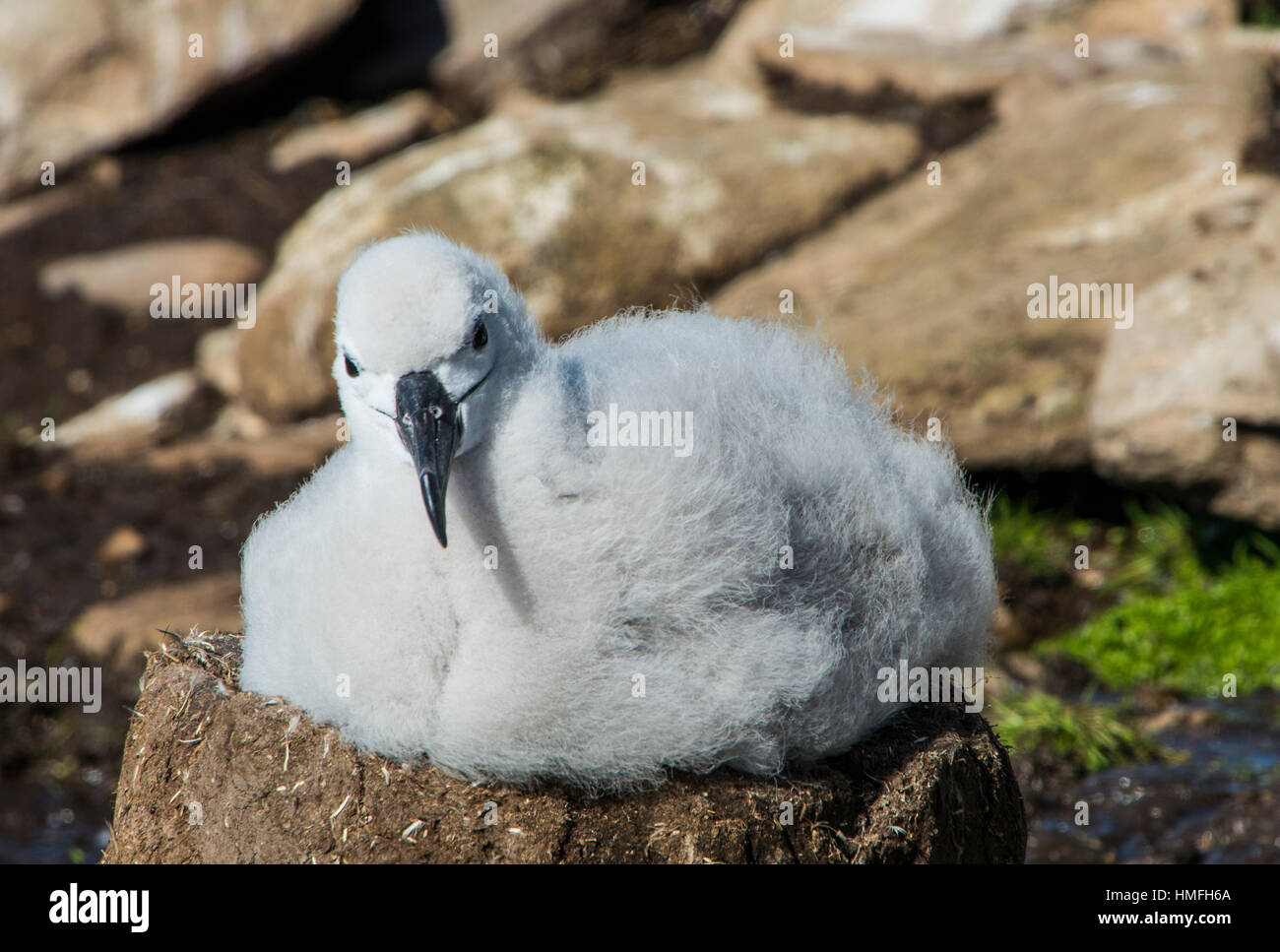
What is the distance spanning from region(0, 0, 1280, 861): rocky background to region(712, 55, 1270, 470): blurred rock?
0.02 meters

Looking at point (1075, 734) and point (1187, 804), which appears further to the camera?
point (1075, 734)

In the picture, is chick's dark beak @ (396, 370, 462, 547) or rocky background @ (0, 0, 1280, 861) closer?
chick's dark beak @ (396, 370, 462, 547)

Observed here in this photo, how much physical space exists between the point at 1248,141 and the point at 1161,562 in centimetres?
252

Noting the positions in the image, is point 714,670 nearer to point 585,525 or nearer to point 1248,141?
point 585,525

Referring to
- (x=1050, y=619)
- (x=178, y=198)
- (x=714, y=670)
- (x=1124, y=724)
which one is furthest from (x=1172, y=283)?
(x=178, y=198)

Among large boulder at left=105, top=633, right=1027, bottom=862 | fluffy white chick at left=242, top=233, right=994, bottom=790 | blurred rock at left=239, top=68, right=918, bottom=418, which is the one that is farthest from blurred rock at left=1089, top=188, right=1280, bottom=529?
fluffy white chick at left=242, top=233, right=994, bottom=790

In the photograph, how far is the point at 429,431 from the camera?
2.70 meters

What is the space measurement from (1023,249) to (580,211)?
9.41 ft

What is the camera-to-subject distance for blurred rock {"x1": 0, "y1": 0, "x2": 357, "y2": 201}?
11.5 m

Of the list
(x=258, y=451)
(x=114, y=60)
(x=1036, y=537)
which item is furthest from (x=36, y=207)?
(x=1036, y=537)

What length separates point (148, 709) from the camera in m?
3.53

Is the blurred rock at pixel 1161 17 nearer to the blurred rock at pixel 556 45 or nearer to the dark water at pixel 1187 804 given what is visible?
the blurred rock at pixel 556 45

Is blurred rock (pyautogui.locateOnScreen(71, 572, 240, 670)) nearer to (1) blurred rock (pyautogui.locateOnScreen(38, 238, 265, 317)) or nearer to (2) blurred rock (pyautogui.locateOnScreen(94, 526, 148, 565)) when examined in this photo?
(2) blurred rock (pyautogui.locateOnScreen(94, 526, 148, 565))

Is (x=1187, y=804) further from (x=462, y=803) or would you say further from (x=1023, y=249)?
(x=1023, y=249)
